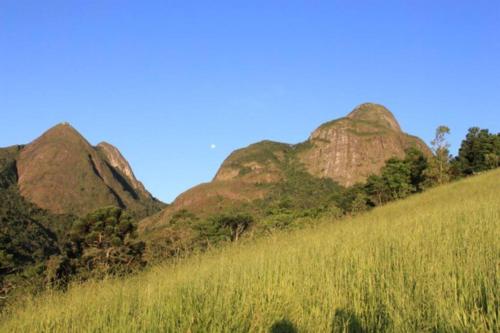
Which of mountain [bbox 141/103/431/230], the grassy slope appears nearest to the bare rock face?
mountain [bbox 141/103/431/230]

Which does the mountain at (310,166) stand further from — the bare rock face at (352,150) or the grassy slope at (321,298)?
the grassy slope at (321,298)

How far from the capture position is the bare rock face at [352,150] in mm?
160000

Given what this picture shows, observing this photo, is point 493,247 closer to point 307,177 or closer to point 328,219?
point 328,219

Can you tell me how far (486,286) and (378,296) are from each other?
0.87 m

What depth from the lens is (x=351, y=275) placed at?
4.39 m

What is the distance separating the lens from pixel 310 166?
175m

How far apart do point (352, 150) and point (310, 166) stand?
60.9 feet

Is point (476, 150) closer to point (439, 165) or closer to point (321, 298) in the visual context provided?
point (439, 165)

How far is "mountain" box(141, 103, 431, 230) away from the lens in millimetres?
137250

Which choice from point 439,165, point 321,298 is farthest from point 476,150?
point 321,298

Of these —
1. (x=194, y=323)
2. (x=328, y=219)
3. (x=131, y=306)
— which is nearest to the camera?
(x=194, y=323)

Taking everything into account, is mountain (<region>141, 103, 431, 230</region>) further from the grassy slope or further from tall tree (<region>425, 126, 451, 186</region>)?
the grassy slope

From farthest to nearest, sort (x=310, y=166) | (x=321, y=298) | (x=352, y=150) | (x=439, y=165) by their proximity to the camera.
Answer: (x=310, y=166) → (x=352, y=150) → (x=439, y=165) → (x=321, y=298)

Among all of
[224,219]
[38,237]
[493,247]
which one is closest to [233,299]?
[493,247]
